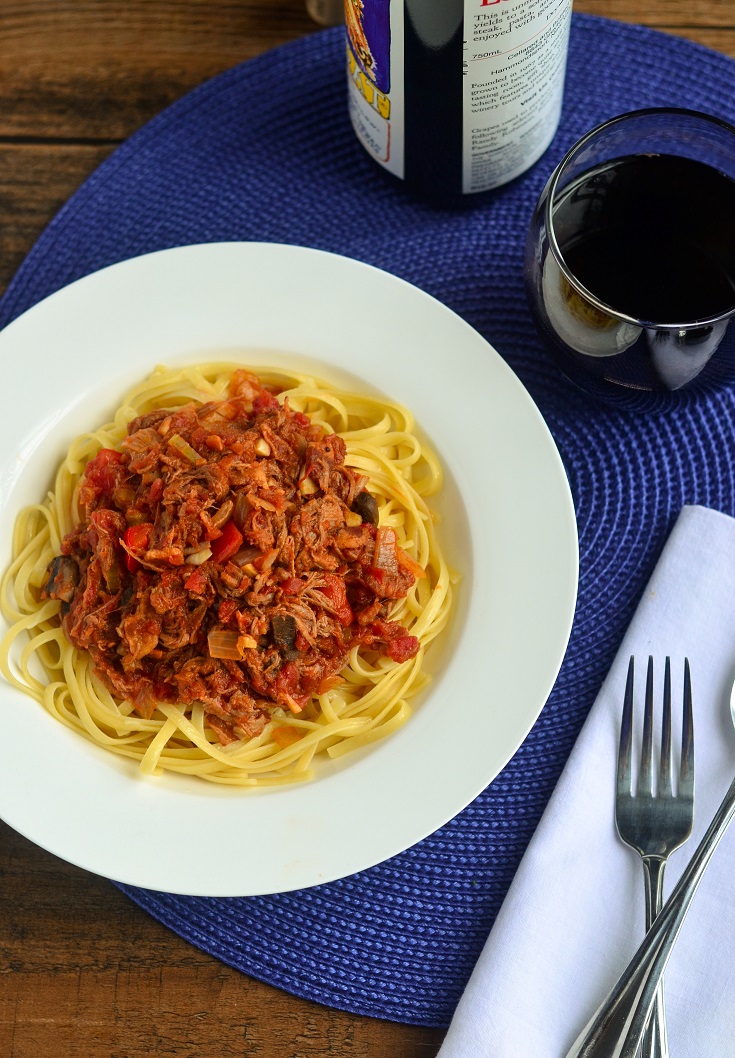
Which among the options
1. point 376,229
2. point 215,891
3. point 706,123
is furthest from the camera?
point 376,229

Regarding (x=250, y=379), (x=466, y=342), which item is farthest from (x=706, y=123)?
(x=250, y=379)

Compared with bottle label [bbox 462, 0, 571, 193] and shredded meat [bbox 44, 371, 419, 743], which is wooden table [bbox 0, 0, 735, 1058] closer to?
shredded meat [bbox 44, 371, 419, 743]

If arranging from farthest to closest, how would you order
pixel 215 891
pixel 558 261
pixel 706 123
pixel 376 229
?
pixel 376 229 < pixel 706 123 < pixel 558 261 < pixel 215 891

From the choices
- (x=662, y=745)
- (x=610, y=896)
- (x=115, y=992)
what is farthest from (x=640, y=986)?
(x=115, y=992)

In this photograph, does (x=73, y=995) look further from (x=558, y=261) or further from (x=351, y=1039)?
(x=558, y=261)

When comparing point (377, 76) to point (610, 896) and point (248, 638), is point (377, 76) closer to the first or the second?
point (248, 638)

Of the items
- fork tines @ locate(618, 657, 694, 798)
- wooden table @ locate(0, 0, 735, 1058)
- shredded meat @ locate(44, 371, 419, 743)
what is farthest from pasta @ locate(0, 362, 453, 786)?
fork tines @ locate(618, 657, 694, 798)
